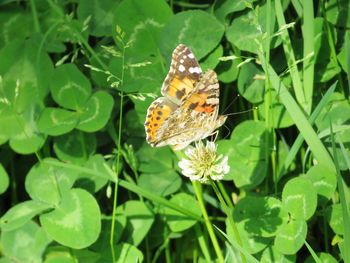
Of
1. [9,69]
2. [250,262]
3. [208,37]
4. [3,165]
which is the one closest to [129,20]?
[208,37]

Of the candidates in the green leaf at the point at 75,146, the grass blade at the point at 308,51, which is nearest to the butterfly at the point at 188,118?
the grass blade at the point at 308,51

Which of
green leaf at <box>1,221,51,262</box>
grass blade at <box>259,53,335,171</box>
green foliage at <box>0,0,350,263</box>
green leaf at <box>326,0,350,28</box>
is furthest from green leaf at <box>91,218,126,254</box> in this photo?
green leaf at <box>326,0,350,28</box>

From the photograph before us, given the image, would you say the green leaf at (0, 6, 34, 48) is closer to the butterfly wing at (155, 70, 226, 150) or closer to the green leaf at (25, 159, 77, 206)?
the green leaf at (25, 159, 77, 206)

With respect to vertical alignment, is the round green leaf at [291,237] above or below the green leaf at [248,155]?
below

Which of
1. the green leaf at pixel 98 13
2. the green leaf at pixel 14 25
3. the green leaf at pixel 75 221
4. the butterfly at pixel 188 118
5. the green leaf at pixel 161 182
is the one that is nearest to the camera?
the butterfly at pixel 188 118

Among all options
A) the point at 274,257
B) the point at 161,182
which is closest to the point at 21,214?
the point at 161,182

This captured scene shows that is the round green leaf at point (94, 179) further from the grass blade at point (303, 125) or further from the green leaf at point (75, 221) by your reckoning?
the grass blade at point (303, 125)

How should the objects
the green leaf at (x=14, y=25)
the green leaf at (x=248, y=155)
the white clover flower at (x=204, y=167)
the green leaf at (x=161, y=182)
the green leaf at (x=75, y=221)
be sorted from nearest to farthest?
the white clover flower at (x=204, y=167) < the green leaf at (x=75, y=221) < the green leaf at (x=248, y=155) < the green leaf at (x=161, y=182) < the green leaf at (x=14, y=25)
